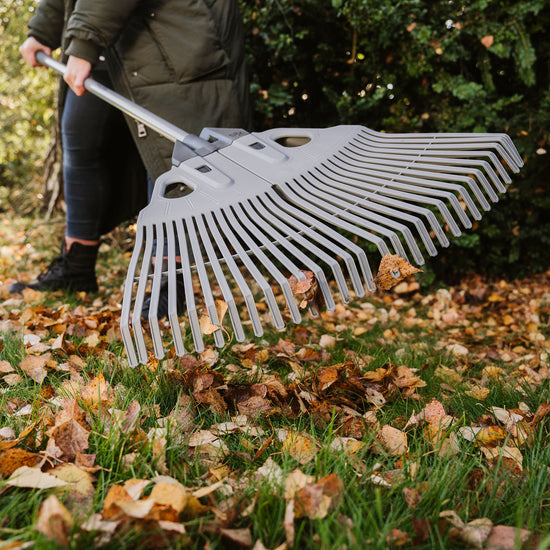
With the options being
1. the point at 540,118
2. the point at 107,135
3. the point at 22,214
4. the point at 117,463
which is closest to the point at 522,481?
the point at 117,463

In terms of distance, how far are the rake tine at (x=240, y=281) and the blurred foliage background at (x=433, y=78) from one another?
1.84 m

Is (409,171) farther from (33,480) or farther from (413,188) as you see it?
(33,480)

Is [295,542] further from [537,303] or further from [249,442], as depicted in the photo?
[537,303]

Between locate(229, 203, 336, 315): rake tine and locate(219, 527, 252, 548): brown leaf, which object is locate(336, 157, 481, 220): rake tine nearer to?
locate(229, 203, 336, 315): rake tine

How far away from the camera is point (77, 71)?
2057 mm

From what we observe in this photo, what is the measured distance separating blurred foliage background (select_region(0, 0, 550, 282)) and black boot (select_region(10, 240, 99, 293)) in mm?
1379

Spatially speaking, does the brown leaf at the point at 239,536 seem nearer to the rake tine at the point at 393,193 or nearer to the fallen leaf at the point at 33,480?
the fallen leaf at the point at 33,480

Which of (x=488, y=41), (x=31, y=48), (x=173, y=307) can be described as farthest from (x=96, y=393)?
(x=488, y=41)

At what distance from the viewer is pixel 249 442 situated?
1.21 meters

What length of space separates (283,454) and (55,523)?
50cm

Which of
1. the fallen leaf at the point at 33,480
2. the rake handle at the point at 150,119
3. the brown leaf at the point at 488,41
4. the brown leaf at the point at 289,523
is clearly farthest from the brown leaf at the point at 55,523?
the brown leaf at the point at 488,41

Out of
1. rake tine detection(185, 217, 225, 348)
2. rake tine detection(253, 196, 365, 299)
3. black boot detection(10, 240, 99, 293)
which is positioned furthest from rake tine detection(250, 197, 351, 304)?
black boot detection(10, 240, 99, 293)

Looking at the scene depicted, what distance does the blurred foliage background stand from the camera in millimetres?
2838

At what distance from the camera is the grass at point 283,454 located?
88 centimetres
